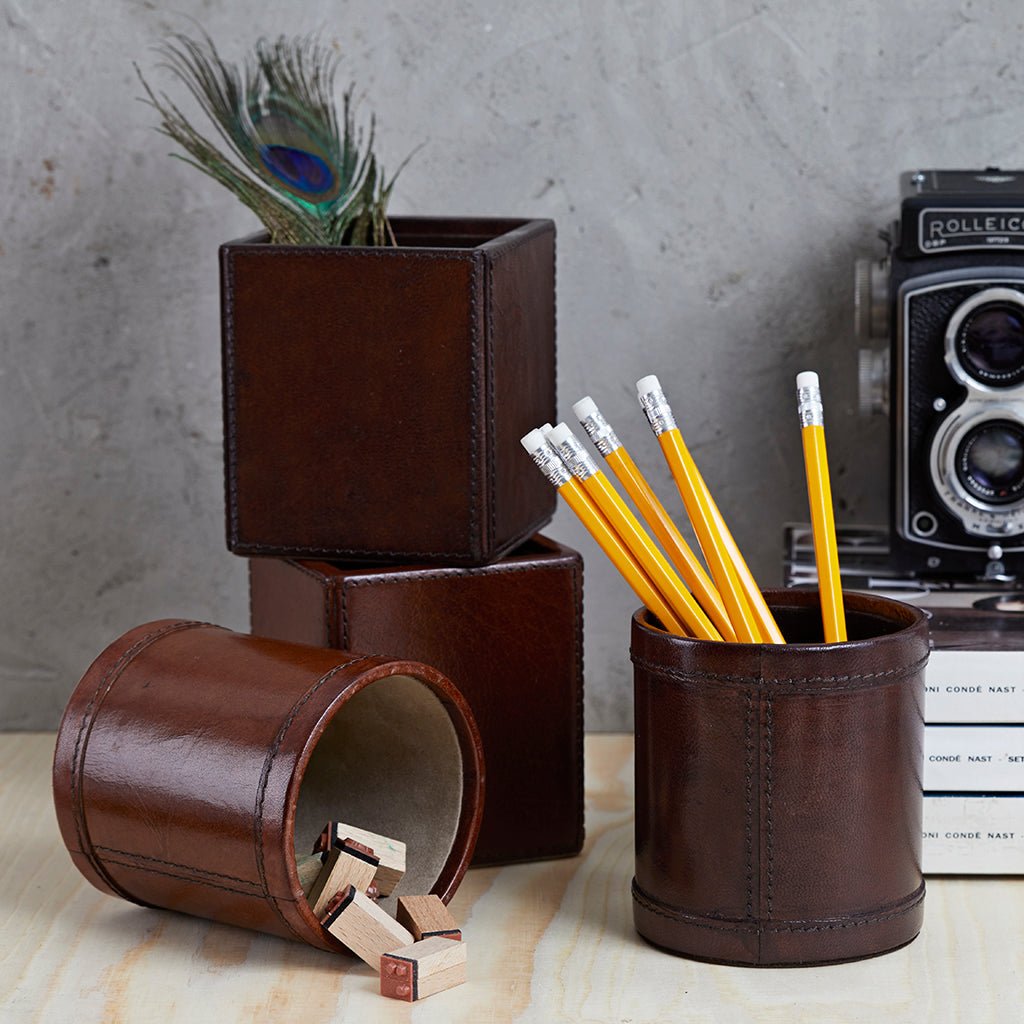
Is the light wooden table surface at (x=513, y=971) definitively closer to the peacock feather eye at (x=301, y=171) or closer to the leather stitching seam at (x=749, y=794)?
the leather stitching seam at (x=749, y=794)

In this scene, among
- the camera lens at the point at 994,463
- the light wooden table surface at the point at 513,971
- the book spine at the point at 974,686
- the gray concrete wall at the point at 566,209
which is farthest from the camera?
the gray concrete wall at the point at 566,209

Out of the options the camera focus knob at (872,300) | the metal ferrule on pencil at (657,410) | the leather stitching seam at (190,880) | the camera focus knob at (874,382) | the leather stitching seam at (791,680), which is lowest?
the leather stitching seam at (190,880)

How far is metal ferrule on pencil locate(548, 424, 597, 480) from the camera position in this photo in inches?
28.2

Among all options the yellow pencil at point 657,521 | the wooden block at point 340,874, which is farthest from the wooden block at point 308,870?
the yellow pencil at point 657,521

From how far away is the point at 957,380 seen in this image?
89 cm

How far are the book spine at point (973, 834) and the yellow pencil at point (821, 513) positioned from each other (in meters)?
0.14

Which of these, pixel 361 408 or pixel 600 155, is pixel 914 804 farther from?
pixel 600 155

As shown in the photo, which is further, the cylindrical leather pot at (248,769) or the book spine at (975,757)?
the book spine at (975,757)

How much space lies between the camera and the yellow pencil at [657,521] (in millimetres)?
721

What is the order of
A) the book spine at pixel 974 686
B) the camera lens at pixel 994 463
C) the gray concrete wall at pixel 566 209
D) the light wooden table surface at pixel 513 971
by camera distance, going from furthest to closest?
the gray concrete wall at pixel 566 209 → the camera lens at pixel 994 463 → the book spine at pixel 974 686 → the light wooden table surface at pixel 513 971

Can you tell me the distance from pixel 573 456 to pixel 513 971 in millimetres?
235

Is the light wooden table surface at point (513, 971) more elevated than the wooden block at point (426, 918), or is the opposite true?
the wooden block at point (426, 918)

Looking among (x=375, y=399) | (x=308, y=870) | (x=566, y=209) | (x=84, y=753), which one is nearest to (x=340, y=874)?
(x=308, y=870)

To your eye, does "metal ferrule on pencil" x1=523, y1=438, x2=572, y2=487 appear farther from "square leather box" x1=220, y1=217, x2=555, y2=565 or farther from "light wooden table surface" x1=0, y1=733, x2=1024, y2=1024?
"light wooden table surface" x1=0, y1=733, x2=1024, y2=1024
